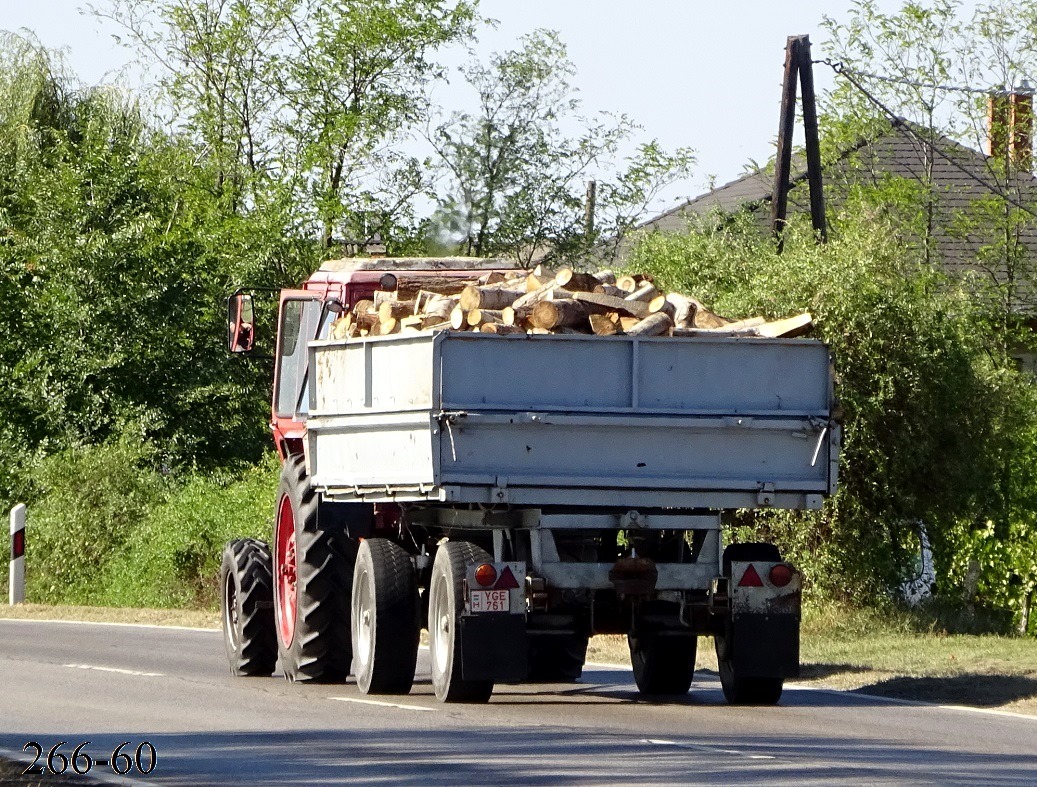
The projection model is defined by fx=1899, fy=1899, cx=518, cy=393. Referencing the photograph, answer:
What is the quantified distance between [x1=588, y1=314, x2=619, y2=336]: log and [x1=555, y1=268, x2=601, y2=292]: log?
0.45 meters

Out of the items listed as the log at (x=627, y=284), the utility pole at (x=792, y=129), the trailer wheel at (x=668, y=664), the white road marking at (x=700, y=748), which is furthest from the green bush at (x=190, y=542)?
the white road marking at (x=700, y=748)

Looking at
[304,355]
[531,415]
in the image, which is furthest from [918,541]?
[531,415]

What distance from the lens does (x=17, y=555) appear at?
26.0m

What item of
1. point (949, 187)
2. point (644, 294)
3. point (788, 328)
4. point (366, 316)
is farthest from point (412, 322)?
point (949, 187)

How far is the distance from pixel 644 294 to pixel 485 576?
234cm

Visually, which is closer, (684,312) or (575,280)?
(575,280)

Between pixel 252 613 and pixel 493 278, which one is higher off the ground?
pixel 493 278

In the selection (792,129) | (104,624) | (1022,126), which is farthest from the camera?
(1022,126)

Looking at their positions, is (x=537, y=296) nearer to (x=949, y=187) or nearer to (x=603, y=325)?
(x=603, y=325)

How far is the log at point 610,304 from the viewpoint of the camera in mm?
12461

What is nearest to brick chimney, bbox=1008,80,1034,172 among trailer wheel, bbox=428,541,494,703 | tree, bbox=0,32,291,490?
tree, bbox=0,32,291,490

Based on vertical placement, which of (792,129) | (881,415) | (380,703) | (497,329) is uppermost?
(792,129)

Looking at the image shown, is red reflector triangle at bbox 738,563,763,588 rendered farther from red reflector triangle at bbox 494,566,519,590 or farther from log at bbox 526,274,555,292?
log at bbox 526,274,555,292

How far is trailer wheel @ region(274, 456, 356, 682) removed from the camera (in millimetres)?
13383
